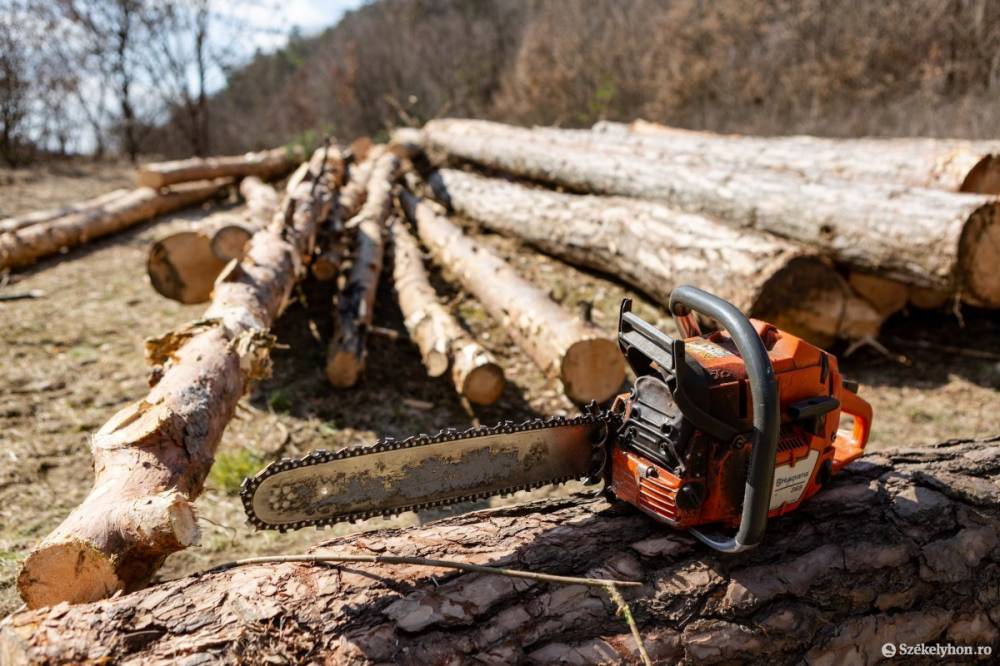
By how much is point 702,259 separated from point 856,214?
0.93m

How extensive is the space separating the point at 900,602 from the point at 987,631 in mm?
320

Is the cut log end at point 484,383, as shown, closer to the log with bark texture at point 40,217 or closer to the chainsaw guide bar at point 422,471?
the chainsaw guide bar at point 422,471

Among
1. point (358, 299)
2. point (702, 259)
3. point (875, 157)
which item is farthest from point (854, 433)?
point (875, 157)

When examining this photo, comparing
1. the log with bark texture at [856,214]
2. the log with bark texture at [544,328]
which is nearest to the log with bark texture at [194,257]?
the log with bark texture at [544,328]

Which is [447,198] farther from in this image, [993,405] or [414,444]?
[414,444]

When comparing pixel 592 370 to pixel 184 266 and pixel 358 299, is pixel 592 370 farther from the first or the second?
pixel 184 266

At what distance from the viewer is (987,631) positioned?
75.8 inches

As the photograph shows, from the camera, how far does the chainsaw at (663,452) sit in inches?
63.7

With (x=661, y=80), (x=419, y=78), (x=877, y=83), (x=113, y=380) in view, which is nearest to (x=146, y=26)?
(x=419, y=78)

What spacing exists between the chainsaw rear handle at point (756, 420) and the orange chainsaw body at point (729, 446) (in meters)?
0.08

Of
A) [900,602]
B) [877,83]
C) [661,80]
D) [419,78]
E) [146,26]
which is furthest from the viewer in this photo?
[419,78]

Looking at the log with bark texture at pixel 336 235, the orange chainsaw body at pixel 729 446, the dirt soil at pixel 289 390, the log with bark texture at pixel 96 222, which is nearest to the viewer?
the orange chainsaw body at pixel 729 446

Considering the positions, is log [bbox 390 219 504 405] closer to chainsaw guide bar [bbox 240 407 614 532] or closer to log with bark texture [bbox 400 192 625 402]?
log with bark texture [bbox 400 192 625 402]

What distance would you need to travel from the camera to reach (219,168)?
927cm
